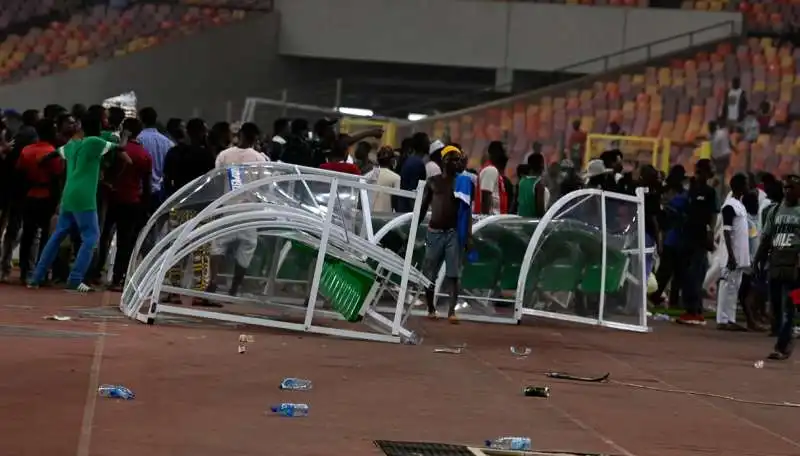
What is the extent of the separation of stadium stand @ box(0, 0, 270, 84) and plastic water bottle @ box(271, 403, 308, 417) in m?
26.7

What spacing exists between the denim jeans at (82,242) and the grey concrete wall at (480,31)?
20.5 meters

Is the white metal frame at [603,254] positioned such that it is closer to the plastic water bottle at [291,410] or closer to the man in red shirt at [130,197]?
the man in red shirt at [130,197]

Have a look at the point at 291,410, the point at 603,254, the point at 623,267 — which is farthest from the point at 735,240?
the point at 291,410

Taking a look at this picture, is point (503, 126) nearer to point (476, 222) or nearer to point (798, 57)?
point (798, 57)

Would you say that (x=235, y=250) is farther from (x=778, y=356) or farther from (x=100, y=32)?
(x=100, y=32)

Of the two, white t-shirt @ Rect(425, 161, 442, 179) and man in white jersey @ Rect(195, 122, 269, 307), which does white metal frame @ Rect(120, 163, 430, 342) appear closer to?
man in white jersey @ Rect(195, 122, 269, 307)

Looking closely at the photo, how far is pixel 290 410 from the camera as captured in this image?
891cm

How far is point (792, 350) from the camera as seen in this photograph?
15492 millimetres

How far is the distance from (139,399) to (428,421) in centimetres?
169

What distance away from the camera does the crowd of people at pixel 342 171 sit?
52.0 ft

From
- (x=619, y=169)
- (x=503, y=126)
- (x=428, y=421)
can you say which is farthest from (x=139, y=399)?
(x=503, y=126)

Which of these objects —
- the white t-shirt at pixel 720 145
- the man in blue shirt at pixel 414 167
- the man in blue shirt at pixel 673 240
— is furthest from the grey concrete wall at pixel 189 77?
the man in blue shirt at pixel 414 167

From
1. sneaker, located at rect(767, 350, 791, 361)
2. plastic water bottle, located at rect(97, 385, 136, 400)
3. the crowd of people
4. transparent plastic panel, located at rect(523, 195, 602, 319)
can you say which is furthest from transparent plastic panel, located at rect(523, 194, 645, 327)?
plastic water bottle, located at rect(97, 385, 136, 400)

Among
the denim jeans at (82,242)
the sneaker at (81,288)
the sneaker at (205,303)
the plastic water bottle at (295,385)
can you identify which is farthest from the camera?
the sneaker at (81,288)
